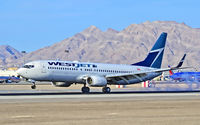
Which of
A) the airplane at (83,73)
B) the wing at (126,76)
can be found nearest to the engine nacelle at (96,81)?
the airplane at (83,73)

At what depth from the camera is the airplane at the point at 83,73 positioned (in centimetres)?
5856

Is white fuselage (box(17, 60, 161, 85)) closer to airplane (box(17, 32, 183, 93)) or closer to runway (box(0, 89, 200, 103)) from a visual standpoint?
airplane (box(17, 32, 183, 93))

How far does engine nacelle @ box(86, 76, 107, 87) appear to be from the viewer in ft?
198

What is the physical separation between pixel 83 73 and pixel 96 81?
2.42 meters

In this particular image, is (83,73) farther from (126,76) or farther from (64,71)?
(126,76)

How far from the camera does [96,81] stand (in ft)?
198

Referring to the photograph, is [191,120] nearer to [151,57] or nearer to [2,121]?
[2,121]

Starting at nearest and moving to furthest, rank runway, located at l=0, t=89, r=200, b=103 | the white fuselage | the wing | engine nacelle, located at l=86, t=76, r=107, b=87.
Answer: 1. runway, located at l=0, t=89, r=200, b=103
2. the white fuselage
3. engine nacelle, located at l=86, t=76, r=107, b=87
4. the wing

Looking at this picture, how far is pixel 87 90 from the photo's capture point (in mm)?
61906

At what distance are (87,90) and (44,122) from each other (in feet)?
122

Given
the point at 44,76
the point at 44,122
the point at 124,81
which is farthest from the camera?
→ the point at 124,81

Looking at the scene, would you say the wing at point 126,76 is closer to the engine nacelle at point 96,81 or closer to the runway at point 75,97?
the engine nacelle at point 96,81

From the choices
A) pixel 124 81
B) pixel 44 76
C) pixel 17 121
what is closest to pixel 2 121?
pixel 17 121

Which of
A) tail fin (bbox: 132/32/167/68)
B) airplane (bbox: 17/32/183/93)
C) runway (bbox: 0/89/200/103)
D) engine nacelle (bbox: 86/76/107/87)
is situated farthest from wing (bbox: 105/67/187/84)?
runway (bbox: 0/89/200/103)
